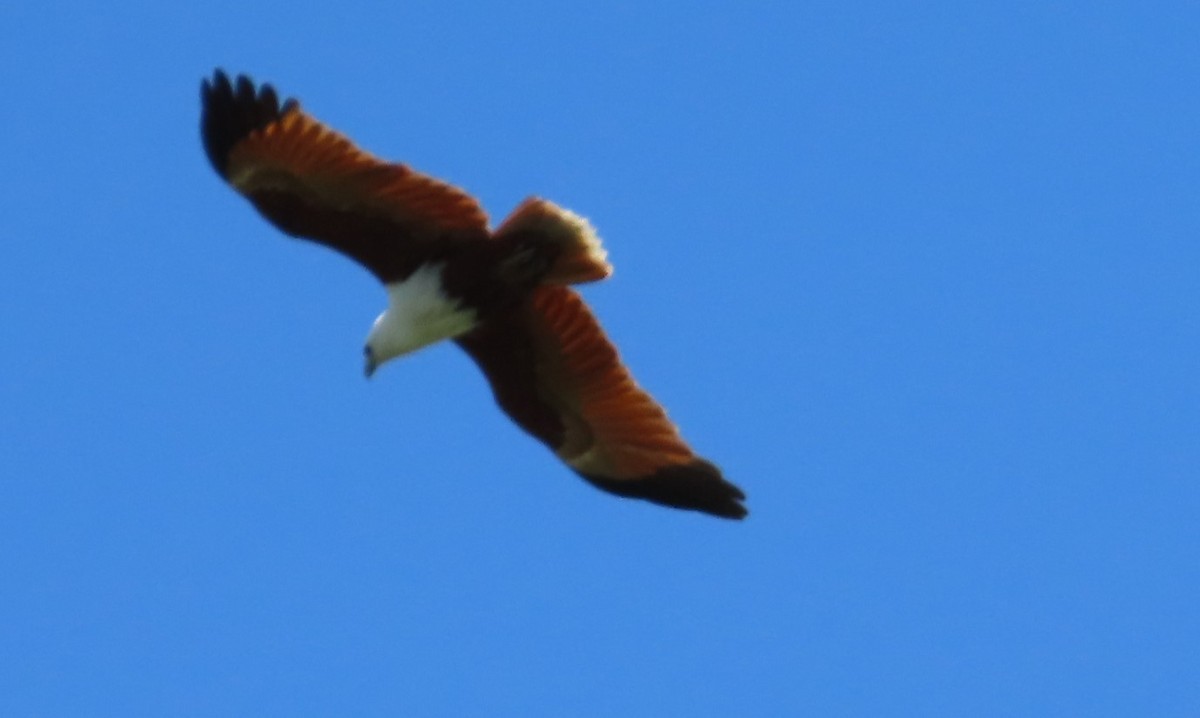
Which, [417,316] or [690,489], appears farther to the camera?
[690,489]

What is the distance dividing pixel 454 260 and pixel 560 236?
560 millimetres

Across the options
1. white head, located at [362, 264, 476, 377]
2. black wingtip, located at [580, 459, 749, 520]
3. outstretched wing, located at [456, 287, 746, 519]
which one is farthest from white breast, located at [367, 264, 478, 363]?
black wingtip, located at [580, 459, 749, 520]

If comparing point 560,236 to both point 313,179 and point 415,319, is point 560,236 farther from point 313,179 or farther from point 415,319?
point 313,179

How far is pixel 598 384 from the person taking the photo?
1437 centimetres

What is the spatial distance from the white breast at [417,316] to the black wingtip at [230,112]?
1031mm

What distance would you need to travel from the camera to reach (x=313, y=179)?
43.9 ft

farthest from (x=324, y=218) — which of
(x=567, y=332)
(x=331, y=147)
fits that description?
(x=567, y=332)

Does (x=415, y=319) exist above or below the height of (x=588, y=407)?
below

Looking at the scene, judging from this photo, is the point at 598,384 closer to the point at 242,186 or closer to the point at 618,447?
the point at 618,447

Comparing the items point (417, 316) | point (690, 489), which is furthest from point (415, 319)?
point (690, 489)

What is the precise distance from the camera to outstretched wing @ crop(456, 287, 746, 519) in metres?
14.1

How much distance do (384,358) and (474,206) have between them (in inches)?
37.6

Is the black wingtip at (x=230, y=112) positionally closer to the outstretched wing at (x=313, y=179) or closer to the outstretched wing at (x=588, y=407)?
the outstretched wing at (x=313, y=179)

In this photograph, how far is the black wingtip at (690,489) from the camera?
14352 mm
